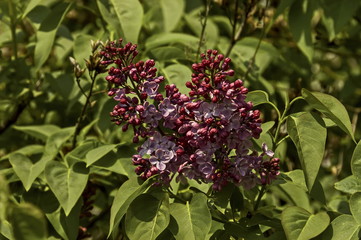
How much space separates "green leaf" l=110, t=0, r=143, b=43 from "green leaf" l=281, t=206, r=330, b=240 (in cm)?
88

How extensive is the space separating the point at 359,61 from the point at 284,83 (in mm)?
580

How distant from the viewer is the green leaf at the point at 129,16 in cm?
230

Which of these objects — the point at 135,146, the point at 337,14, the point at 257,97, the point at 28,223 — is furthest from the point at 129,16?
the point at 28,223

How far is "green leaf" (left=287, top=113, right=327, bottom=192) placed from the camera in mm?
1590

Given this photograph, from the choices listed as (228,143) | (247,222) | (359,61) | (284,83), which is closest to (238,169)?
Result: (228,143)

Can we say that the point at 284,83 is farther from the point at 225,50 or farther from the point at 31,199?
the point at 31,199

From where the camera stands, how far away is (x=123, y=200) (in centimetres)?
165

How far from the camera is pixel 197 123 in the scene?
158cm

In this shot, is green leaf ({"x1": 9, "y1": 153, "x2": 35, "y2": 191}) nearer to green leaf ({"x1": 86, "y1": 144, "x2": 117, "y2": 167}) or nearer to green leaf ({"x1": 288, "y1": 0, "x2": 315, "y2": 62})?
green leaf ({"x1": 86, "y1": 144, "x2": 117, "y2": 167})

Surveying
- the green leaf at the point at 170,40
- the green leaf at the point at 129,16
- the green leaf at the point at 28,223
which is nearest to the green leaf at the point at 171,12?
the green leaf at the point at 170,40

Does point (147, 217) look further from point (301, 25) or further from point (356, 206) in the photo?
point (301, 25)

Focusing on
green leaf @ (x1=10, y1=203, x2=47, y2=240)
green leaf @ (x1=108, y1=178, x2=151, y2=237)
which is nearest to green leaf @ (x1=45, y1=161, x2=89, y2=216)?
green leaf @ (x1=108, y1=178, x2=151, y2=237)

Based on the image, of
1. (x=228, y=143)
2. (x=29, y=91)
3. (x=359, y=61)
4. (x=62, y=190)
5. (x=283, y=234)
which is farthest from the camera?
(x=359, y=61)

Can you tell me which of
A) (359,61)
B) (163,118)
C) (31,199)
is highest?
(163,118)
